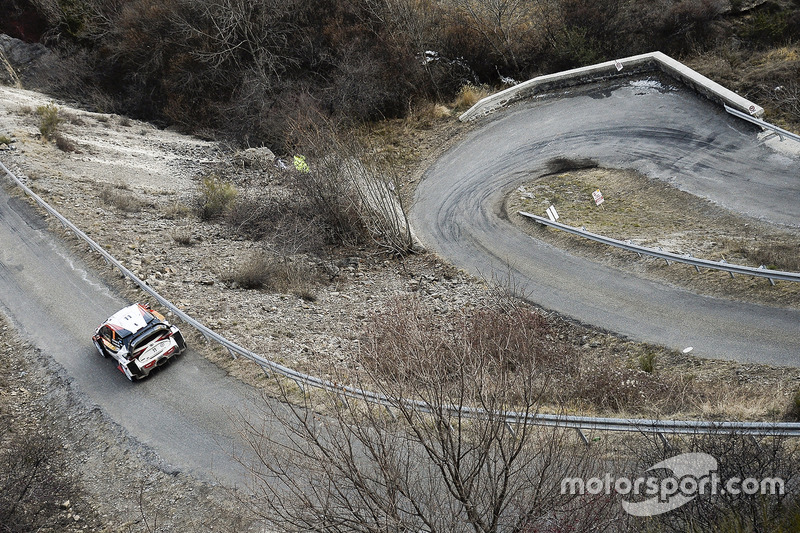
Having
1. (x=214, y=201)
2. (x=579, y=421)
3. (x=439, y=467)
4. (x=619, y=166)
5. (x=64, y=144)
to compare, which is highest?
(x=64, y=144)

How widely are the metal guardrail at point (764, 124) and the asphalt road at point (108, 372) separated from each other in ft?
73.8

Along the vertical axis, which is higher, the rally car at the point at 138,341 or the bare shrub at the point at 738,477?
the rally car at the point at 138,341

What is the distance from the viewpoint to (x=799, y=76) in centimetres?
2667

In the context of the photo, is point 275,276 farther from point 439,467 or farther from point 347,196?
point 439,467

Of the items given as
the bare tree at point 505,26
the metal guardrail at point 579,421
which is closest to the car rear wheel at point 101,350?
the metal guardrail at point 579,421

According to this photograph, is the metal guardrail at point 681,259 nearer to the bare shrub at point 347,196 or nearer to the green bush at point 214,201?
the bare shrub at point 347,196

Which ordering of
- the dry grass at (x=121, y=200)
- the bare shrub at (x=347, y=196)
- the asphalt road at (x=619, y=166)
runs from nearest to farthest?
the asphalt road at (x=619, y=166), the bare shrub at (x=347, y=196), the dry grass at (x=121, y=200)

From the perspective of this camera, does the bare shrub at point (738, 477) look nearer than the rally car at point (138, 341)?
Yes

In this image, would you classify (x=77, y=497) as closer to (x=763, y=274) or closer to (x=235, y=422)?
(x=235, y=422)

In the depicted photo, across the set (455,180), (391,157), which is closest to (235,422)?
(455,180)

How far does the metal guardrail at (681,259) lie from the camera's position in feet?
56.4

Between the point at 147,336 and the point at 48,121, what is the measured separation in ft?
62.7

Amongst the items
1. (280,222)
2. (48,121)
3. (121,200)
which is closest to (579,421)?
(280,222)

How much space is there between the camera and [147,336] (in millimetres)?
16172
